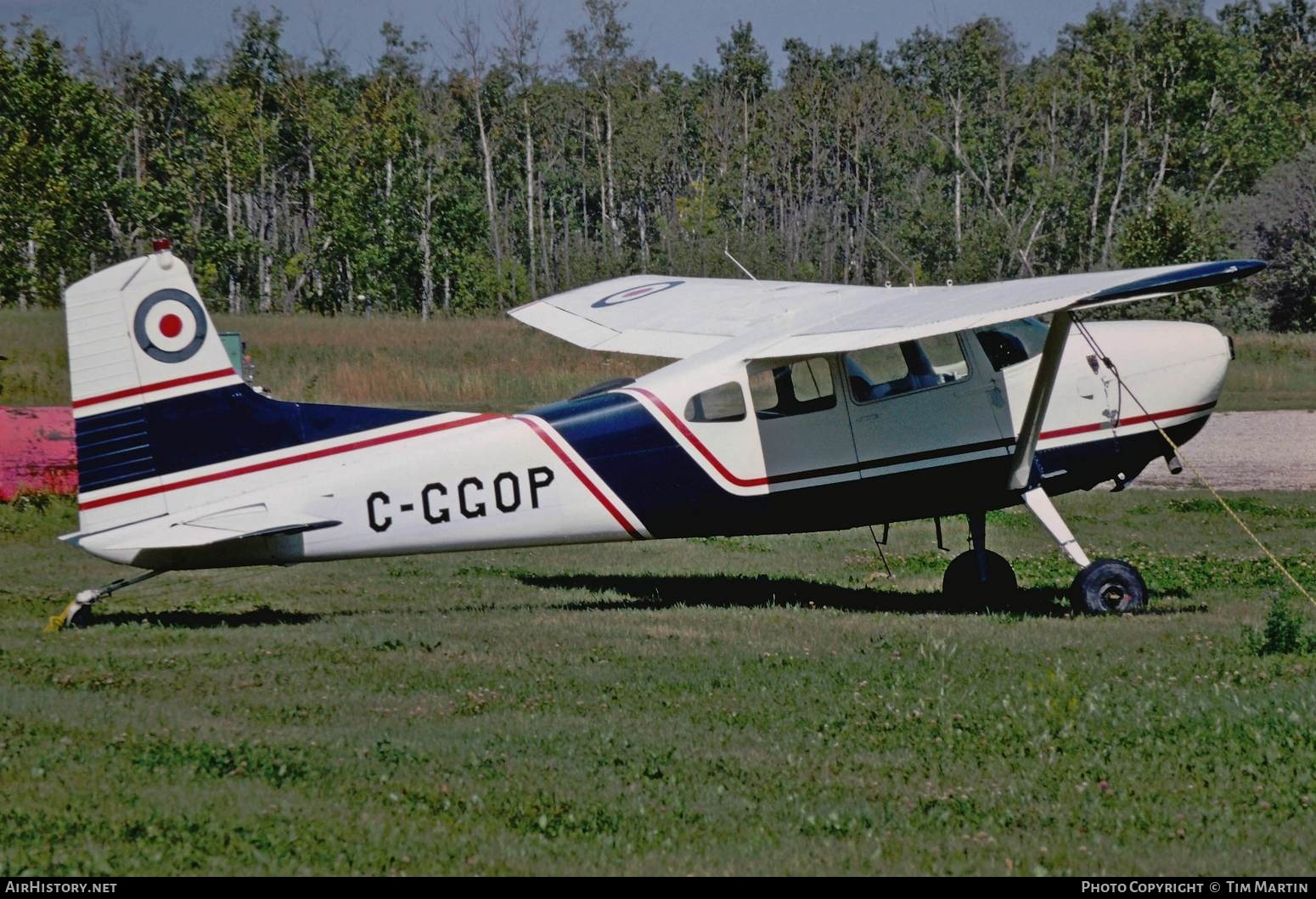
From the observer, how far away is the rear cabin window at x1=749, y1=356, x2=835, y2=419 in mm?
12656

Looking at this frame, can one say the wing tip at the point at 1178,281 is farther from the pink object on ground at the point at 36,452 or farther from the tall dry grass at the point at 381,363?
the tall dry grass at the point at 381,363

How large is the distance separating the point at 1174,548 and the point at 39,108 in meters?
47.9

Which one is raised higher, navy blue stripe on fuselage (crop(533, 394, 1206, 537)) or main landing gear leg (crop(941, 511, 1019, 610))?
navy blue stripe on fuselage (crop(533, 394, 1206, 537))

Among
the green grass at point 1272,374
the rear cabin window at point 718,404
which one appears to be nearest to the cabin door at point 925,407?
the rear cabin window at point 718,404

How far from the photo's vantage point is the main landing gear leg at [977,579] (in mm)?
13602

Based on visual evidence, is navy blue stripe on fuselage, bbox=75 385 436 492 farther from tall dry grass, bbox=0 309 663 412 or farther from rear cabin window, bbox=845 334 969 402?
tall dry grass, bbox=0 309 663 412

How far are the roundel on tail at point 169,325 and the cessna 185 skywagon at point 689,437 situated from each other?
0.01m

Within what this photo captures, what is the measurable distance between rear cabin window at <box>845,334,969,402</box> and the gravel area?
11130mm

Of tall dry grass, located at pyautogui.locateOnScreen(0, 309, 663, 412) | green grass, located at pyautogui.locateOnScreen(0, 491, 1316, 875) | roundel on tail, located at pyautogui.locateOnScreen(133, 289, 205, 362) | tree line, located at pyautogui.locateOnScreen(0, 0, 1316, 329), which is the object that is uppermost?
tree line, located at pyautogui.locateOnScreen(0, 0, 1316, 329)

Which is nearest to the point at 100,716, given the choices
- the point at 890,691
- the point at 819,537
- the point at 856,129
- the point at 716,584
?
the point at 890,691

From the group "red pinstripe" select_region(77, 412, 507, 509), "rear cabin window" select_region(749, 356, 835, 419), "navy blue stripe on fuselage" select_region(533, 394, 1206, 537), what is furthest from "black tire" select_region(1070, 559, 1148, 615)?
"red pinstripe" select_region(77, 412, 507, 509)

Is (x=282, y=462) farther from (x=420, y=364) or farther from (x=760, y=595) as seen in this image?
(x=420, y=364)

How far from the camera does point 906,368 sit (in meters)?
12.8

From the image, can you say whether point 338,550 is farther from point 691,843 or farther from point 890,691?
point 691,843
